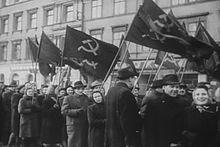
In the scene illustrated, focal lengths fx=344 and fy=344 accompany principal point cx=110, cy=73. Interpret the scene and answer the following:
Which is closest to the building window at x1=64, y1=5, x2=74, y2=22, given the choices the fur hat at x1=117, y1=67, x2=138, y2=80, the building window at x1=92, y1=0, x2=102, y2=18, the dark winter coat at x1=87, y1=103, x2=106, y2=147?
the building window at x1=92, y1=0, x2=102, y2=18

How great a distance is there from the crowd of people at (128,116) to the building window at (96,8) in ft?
66.0

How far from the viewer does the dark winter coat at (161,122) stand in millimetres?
4719

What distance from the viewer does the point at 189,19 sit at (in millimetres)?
21562

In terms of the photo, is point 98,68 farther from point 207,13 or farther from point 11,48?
point 11,48

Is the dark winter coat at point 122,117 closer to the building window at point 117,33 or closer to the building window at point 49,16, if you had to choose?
the building window at point 117,33

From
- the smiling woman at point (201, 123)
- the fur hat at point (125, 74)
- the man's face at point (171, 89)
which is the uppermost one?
the fur hat at point (125, 74)

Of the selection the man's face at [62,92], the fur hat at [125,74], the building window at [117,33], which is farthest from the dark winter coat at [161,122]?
the building window at [117,33]

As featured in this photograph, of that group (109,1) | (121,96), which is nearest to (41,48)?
(121,96)

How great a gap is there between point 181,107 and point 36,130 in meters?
3.91

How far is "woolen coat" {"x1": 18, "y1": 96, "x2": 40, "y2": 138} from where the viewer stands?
7426 millimetres

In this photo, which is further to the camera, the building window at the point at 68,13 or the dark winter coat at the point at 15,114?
the building window at the point at 68,13

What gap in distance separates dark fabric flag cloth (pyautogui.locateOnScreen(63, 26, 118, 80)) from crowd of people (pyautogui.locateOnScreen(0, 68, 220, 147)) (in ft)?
1.83

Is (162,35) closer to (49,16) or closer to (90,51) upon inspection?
(90,51)

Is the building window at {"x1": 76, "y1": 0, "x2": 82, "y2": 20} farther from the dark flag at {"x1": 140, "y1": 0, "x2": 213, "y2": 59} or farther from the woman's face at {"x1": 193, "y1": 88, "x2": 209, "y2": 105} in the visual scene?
the woman's face at {"x1": 193, "y1": 88, "x2": 209, "y2": 105}
